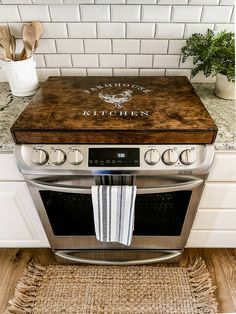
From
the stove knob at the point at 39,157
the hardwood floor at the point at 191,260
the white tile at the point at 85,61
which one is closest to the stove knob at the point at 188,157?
the stove knob at the point at 39,157

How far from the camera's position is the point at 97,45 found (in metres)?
1.13

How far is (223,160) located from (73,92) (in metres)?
0.67

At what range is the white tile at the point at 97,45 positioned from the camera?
112 centimetres

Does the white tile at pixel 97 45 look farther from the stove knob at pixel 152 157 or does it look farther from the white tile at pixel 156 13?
the stove knob at pixel 152 157

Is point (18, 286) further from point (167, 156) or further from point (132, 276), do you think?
point (167, 156)

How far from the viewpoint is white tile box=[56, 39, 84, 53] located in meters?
1.12

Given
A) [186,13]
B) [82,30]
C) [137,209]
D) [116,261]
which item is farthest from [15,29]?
[116,261]

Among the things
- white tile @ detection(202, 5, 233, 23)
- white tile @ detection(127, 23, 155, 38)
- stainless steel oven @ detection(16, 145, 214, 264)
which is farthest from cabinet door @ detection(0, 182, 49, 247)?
white tile @ detection(202, 5, 233, 23)

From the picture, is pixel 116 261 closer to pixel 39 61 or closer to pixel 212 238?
pixel 212 238

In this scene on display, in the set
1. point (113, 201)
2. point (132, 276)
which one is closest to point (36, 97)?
point (113, 201)

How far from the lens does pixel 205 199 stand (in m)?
1.02

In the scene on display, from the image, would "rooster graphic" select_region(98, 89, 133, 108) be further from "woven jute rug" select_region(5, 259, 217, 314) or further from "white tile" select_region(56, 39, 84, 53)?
"woven jute rug" select_region(5, 259, 217, 314)

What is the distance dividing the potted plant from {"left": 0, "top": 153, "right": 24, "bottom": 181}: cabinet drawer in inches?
32.5

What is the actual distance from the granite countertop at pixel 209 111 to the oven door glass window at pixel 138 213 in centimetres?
22
